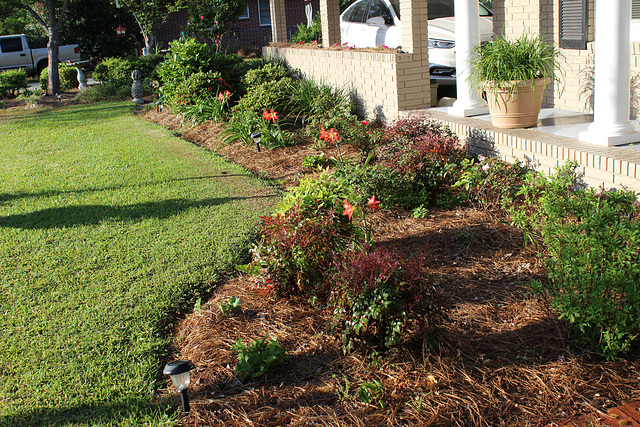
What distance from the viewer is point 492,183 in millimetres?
5195

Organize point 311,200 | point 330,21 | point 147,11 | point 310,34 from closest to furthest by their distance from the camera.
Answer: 1. point 311,200
2. point 330,21
3. point 310,34
4. point 147,11

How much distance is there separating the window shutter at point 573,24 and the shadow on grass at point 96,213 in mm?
4354

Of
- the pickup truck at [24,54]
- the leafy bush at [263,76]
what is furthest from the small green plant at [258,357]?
the pickup truck at [24,54]

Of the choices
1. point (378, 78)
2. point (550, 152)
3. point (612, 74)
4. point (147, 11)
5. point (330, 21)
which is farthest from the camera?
point (147, 11)

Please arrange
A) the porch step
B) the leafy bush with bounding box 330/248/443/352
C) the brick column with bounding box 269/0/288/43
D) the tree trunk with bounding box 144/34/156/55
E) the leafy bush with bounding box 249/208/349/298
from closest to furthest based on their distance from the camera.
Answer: the porch step
the leafy bush with bounding box 330/248/443/352
the leafy bush with bounding box 249/208/349/298
the brick column with bounding box 269/0/288/43
the tree trunk with bounding box 144/34/156/55

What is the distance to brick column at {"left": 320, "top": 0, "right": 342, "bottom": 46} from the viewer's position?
11.4 meters

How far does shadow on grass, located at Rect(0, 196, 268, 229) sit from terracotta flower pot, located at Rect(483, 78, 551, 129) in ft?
9.52

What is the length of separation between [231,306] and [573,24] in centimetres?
553

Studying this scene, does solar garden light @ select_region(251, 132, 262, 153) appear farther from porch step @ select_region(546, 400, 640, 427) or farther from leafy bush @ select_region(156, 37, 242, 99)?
porch step @ select_region(546, 400, 640, 427)

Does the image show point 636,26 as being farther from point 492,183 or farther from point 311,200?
point 311,200

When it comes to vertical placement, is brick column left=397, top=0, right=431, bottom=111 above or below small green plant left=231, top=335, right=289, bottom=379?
above

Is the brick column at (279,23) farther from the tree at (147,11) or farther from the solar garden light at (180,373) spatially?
the solar garden light at (180,373)

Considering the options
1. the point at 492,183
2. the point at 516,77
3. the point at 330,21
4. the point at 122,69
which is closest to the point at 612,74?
the point at 516,77

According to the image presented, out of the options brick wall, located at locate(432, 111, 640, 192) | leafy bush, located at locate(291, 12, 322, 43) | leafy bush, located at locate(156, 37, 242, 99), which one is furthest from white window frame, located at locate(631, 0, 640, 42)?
leafy bush, located at locate(291, 12, 322, 43)
